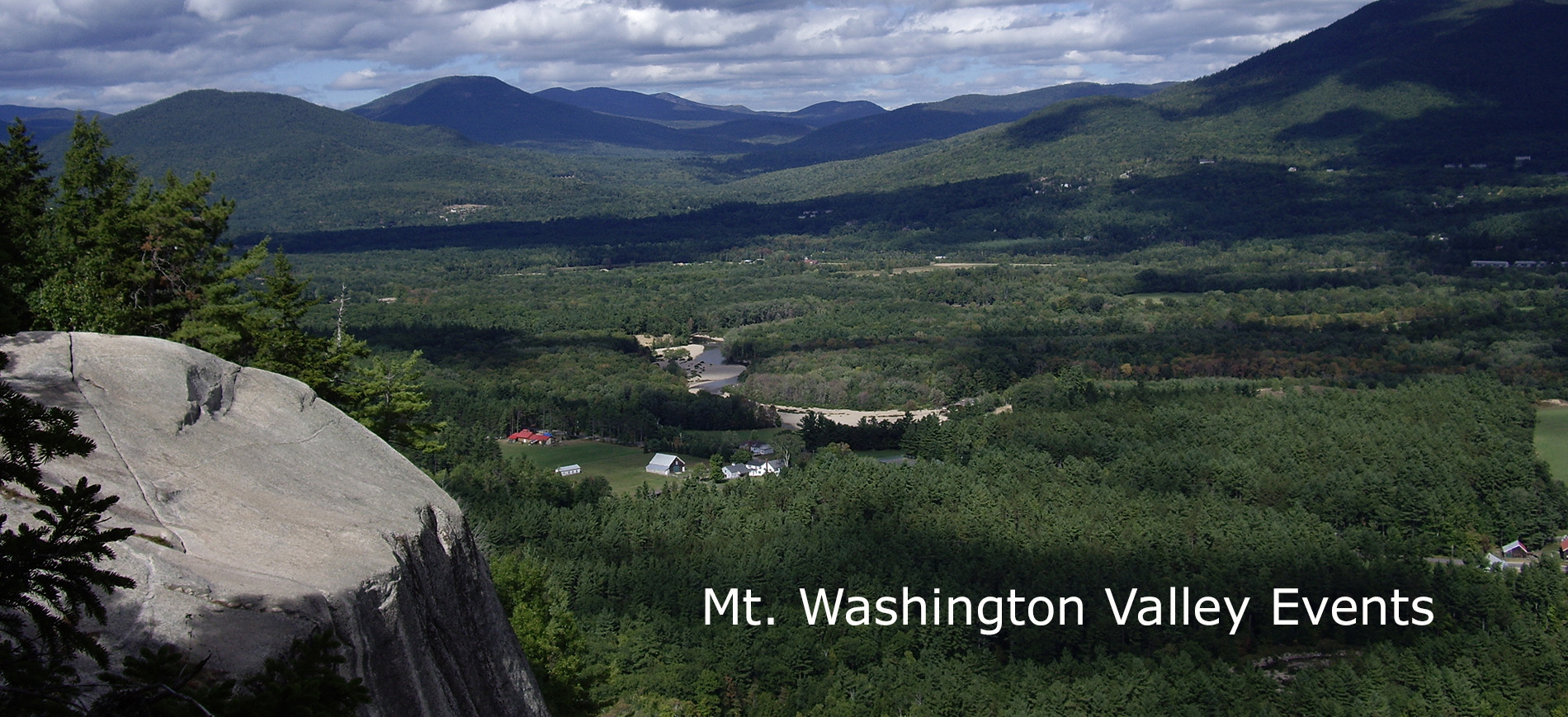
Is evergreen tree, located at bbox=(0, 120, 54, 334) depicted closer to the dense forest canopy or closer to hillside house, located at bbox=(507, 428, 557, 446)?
the dense forest canopy

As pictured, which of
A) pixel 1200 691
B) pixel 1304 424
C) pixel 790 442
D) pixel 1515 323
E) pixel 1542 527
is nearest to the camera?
pixel 1200 691

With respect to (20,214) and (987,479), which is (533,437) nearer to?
(987,479)

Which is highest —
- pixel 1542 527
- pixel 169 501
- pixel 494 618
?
pixel 169 501

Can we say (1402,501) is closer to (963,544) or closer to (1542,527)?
(1542,527)

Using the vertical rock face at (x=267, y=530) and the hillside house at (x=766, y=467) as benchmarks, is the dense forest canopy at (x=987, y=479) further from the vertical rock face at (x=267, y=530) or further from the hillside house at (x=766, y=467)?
the vertical rock face at (x=267, y=530)

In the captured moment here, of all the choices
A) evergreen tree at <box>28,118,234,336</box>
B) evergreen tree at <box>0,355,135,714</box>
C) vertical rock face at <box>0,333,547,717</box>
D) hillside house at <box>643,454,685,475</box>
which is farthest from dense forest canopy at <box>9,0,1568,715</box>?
evergreen tree at <box>0,355,135,714</box>

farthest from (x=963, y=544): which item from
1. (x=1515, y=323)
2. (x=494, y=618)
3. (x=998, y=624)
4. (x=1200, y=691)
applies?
(x=1515, y=323)

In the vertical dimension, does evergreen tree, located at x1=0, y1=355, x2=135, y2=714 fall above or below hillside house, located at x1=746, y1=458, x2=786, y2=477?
above
